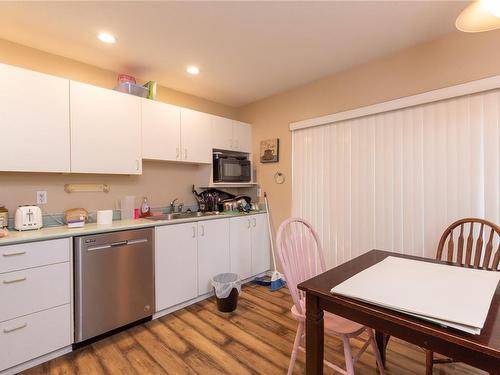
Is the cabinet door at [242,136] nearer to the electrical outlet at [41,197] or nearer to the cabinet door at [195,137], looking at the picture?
the cabinet door at [195,137]

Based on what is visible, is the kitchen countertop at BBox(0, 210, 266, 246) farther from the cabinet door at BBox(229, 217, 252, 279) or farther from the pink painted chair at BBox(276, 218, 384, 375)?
the pink painted chair at BBox(276, 218, 384, 375)

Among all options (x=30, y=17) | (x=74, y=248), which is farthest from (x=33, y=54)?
(x=74, y=248)

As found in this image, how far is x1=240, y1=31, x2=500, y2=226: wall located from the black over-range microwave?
0.21 m

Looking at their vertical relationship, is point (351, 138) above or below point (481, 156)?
above

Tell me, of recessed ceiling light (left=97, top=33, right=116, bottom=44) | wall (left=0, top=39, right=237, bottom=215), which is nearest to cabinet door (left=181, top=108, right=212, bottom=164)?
wall (left=0, top=39, right=237, bottom=215)

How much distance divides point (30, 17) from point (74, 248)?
164cm

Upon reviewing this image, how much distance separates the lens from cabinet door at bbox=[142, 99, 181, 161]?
2.46 m

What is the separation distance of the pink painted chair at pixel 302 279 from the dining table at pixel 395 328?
0.82 ft

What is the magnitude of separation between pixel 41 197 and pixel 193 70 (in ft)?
5.92

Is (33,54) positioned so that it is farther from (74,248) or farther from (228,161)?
(228,161)

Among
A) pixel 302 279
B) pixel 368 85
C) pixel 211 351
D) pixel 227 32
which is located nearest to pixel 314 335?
pixel 302 279

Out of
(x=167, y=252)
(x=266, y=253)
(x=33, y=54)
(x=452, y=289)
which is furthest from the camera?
(x=266, y=253)

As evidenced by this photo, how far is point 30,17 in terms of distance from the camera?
1729mm

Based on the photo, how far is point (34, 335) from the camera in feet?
5.41
